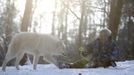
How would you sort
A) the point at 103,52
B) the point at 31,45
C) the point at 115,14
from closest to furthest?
the point at 31,45 → the point at 103,52 → the point at 115,14

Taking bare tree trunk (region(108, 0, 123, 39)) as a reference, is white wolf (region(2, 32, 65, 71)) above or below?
below

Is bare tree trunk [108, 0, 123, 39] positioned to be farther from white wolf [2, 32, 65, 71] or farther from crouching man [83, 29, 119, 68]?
white wolf [2, 32, 65, 71]

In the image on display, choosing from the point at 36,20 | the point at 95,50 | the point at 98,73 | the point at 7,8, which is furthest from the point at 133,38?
the point at 98,73

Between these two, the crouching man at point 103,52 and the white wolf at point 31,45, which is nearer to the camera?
the white wolf at point 31,45

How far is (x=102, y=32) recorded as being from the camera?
40.9ft

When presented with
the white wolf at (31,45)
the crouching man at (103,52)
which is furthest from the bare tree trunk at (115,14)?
the white wolf at (31,45)

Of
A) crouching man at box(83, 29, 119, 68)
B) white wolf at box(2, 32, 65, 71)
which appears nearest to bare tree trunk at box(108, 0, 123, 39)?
crouching man at box(83, 29, 119, 68)

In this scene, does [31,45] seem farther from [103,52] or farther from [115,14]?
[115,14]

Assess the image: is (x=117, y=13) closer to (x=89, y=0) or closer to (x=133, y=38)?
(x=89, y=0)

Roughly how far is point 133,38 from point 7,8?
52.9 ft

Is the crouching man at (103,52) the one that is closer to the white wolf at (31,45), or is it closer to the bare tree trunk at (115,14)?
the white wolf at (31,45)

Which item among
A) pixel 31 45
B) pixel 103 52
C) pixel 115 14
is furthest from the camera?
pixel 115 14

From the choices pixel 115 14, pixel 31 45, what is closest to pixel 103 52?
pixel 31 45

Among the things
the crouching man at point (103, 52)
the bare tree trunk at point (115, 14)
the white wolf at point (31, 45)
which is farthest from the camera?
the bare tree trunk at point (115, 14)
